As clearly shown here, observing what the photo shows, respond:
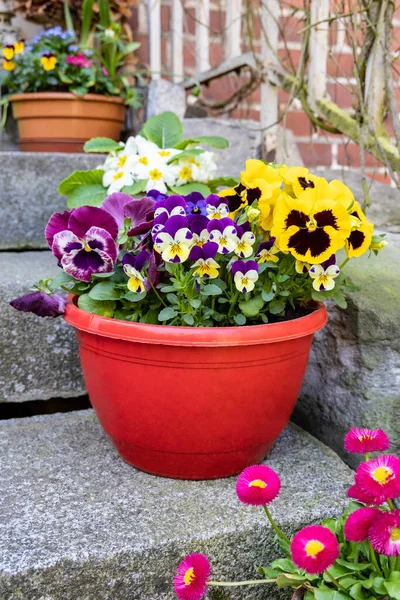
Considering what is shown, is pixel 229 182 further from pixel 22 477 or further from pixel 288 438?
pixel 22 477

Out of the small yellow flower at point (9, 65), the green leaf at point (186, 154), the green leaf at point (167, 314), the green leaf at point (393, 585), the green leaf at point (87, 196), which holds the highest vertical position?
the small yellow flower at point (9, 65)

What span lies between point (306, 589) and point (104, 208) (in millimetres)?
736

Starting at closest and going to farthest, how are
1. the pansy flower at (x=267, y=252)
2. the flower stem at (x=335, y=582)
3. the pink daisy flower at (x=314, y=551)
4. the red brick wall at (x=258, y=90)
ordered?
1. the pink daisy flower at (x=314, y=551)
2. the flower stem at (x=335, y=582)
3. the pansy flower at (x=267, y=252)
4. the red brick wall at (x=258, y=90)

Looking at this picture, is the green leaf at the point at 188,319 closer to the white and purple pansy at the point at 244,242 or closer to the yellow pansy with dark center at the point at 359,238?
the white and purple pansy at the point at 244,242

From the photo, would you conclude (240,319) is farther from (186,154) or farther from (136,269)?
(186,154)

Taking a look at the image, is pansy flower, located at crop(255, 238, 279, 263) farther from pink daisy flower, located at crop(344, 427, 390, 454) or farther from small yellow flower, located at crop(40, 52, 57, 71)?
small yellow flower, located at crop(40, 52, 57, 71)

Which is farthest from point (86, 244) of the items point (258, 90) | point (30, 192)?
point (258, 90)

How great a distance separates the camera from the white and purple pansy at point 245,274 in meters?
1.03

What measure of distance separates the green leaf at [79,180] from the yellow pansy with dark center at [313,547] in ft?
3.71

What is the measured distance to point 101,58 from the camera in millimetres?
2352

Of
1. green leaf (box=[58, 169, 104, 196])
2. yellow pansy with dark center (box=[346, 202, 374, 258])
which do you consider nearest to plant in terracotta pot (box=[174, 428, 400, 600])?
yellow pansy with dark center (box=[346, 202, 374, 258])

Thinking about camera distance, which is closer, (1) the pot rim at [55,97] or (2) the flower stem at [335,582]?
(2) the flower stem at [335,582]

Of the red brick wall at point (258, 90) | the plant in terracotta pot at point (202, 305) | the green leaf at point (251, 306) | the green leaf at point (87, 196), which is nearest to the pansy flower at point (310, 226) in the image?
the plant in terracotta pot at point (202, 305)

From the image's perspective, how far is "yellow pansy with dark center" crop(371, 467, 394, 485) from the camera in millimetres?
805
